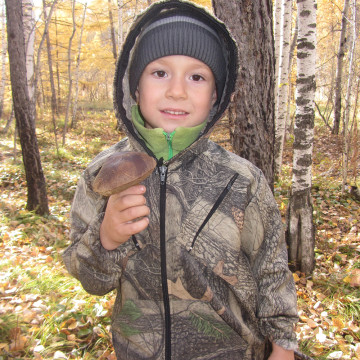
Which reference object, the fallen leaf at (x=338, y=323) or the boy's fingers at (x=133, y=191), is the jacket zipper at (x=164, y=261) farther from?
the fallen leaf at (x=338, y=323)

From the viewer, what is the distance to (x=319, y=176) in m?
8.98

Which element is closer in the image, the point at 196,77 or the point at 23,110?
the point at 196,77

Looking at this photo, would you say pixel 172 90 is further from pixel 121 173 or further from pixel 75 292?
pixel 75 292

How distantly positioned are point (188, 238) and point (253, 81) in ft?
6.30

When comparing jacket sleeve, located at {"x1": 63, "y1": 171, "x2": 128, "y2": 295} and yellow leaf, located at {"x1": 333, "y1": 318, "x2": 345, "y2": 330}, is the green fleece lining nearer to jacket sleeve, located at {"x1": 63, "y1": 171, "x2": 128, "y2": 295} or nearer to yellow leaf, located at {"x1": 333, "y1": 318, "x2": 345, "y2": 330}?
jacket sleeve, located at {"x1": 63, "y1": 171, "x2": 128, "y2": 295}

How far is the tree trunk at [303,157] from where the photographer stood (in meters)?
4.50

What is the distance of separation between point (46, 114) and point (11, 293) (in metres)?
20.8

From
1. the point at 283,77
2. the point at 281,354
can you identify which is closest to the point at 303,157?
the point at 281,354

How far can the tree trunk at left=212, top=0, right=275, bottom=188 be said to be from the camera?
8.46 feet

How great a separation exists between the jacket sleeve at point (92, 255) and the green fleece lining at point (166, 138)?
0.39m

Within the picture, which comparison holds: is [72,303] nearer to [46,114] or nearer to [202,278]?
[202,278]

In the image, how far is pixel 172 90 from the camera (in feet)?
4.58

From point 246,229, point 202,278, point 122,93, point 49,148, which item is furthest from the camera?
point 49,148

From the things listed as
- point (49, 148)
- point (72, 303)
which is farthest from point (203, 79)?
point (49, 148)
